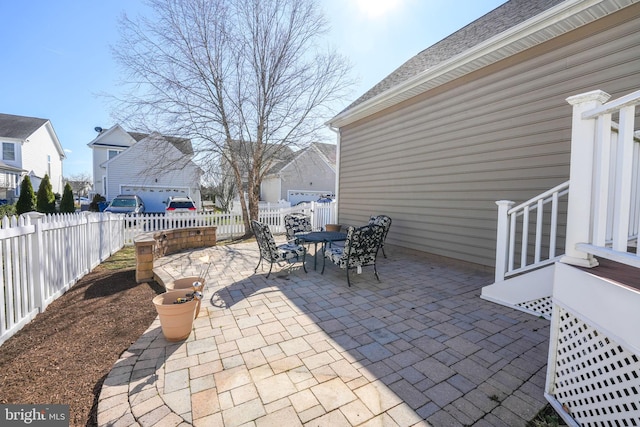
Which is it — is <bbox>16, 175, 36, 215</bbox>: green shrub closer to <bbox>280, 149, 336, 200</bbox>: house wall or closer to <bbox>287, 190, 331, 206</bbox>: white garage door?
<bbox>280, 149, 336, 200</bbox>: house wall

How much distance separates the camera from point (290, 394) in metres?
1.88

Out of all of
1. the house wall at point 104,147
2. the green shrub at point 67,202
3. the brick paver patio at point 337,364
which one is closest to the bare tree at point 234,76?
the brick paver patio at point 337,364

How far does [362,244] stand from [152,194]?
1731cm

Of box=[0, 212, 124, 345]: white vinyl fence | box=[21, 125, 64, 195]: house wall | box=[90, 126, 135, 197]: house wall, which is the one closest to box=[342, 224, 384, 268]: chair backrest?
box=[0, 212, 124, 345]: white vinyl fence

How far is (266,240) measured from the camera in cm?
437

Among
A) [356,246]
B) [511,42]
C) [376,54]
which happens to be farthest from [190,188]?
[511,42]

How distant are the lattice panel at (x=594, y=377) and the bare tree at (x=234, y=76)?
8.70 metres

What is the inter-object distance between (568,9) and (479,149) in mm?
2052

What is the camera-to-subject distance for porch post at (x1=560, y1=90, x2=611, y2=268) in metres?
1.78

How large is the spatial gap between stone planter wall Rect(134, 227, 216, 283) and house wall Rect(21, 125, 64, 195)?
2133 centimetres

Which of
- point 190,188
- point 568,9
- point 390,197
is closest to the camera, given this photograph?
point 568,9

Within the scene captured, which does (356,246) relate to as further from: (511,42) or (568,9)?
(568,9)

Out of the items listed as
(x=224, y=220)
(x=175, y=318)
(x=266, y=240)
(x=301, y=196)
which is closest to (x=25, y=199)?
(x=224, y=220)

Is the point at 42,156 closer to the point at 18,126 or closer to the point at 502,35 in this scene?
the point at 18,126
